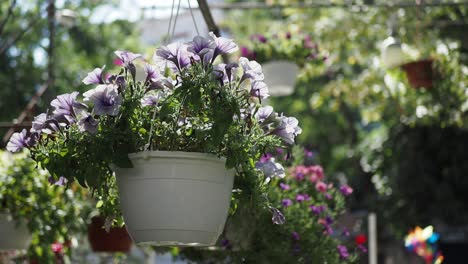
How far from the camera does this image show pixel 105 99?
2.30 metres

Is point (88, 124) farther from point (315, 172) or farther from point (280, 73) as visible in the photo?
point (280, 73)

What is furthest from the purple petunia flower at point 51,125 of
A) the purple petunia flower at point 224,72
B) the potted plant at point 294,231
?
the potted plant at point 294,231

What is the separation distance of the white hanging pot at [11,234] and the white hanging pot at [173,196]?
1934 mm

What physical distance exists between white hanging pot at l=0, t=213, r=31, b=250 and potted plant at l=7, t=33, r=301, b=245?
1789 mm

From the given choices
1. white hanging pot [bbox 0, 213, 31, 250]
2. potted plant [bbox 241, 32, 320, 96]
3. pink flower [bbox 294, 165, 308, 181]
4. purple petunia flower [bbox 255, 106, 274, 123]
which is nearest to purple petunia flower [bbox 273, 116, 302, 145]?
purple petunia flower [bbox 255, 106, 274, 123]

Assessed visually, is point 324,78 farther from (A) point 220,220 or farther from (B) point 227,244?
(A) point 220,220

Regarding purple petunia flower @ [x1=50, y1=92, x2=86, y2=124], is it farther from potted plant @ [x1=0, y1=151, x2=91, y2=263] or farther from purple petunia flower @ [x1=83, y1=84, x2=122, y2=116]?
potted plant @ [x1=0, y1=151, x2=91, y2=263]

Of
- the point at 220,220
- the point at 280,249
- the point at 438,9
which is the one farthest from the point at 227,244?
the point at 438,9

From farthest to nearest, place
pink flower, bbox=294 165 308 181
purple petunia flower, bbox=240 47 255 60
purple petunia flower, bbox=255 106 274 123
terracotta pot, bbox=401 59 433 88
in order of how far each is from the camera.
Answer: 1. terracotta pot, bbox=401 59 433 88
2. purple petunia flower, bbox=240 47 255 60
3. pink flower, bbox=294 165 308 181
4. purple petunia flower, bbox=255 106 274 123

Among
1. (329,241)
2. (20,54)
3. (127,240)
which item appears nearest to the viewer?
(329,241)

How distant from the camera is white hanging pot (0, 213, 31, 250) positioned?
4.12 meters

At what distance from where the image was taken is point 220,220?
237cm

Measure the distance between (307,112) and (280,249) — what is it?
14.0 m

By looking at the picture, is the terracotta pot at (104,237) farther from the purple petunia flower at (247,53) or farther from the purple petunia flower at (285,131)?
the purple petunia flower at (285,131)
